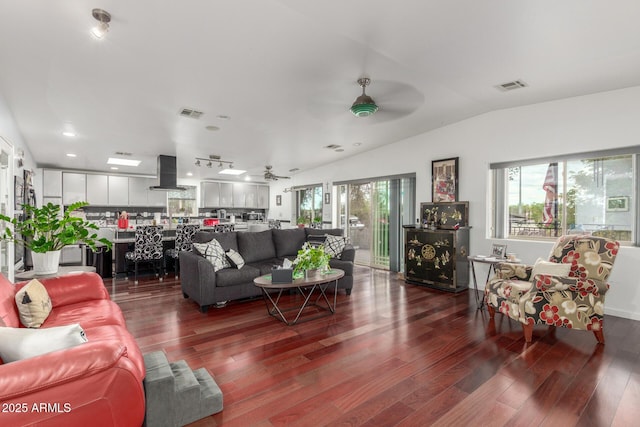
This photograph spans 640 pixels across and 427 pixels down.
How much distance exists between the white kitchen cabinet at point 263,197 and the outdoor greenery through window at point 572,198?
763 cm

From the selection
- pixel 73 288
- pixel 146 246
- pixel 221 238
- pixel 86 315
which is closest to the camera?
pixel 86 315

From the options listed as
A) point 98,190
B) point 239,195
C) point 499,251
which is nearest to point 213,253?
point 499,251

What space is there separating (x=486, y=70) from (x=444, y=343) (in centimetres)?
271

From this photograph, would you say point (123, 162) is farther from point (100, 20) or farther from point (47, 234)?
point (100, 20)

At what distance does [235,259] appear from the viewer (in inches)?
168

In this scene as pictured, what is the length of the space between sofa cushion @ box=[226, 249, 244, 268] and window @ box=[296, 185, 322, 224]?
410cm

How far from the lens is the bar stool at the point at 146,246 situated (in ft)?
17.8

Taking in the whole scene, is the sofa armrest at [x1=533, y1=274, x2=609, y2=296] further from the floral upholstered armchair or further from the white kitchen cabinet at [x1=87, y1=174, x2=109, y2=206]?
the white kitchen cabinet at [x1=87, y1=174, x2=109, y2=206]

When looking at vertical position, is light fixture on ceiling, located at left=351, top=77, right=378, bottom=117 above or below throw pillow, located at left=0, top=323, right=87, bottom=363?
above

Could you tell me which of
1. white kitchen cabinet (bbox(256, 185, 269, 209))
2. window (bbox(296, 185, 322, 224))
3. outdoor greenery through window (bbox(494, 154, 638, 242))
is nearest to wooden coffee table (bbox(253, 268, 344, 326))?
outdoor greenery through window (bbox(494, 154, 638, 242))

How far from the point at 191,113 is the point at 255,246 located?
2.08 metres

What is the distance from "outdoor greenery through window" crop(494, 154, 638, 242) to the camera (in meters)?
3.81

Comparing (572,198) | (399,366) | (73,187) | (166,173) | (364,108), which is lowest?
(399,366)

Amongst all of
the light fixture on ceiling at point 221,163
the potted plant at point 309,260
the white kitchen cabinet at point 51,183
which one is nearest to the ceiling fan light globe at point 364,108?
the potted plant at point 309,260
